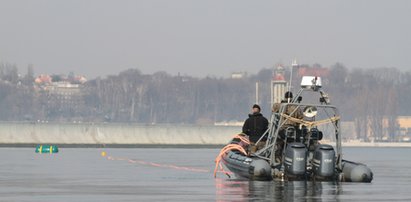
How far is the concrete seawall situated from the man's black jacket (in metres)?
101

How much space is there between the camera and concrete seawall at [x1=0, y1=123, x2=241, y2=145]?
14575 cm

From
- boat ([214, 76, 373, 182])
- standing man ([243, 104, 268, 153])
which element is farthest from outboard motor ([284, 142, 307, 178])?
standing man ([243, 104, 268, 153])

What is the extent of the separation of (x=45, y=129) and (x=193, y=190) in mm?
115357

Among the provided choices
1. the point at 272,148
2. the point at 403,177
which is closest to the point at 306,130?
the point at 272,148

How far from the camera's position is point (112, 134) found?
15275 cm

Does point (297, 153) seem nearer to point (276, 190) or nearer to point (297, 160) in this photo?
point (297, 160)

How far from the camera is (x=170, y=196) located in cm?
3161

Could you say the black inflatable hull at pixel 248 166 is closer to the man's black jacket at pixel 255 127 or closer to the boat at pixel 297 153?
the boat at pixel 297 153

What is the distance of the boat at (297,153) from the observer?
3862 cm

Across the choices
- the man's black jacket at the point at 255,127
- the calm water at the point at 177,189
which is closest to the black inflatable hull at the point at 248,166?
the calm water at the point at 177,189

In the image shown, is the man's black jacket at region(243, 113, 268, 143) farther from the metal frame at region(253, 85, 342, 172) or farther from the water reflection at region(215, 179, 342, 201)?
the water reflection at region(215, 179, 342, 201)

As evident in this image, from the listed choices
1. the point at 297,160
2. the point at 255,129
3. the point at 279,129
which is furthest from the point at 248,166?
the point at 255,129

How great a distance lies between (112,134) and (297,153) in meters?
115

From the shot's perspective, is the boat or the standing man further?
the standing man
